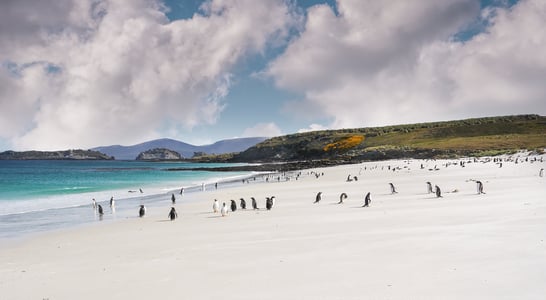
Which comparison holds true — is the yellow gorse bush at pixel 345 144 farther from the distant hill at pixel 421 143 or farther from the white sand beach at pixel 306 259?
the white sand beach at pixel 306 259

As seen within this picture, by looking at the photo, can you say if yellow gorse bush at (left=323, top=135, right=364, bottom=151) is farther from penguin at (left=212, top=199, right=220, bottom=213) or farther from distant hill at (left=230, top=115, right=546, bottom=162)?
penguin at (left=212, top=199, right=220, bottom=213)

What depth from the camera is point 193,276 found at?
9.67 metres

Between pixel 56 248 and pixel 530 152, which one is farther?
pixel 530 152

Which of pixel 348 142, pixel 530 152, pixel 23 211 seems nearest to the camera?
pixel 23 211

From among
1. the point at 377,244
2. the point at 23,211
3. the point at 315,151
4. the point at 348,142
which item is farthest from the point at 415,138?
the point at 377,244

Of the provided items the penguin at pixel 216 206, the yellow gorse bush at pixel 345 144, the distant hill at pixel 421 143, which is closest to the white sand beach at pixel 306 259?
the penguin at pixel 216 206

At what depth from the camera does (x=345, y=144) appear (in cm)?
13388

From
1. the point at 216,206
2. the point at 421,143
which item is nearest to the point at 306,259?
the point at 216,206

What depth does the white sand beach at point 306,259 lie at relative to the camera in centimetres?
820

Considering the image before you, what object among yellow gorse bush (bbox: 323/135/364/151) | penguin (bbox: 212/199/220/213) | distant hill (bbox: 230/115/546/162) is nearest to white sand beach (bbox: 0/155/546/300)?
penguin (bbox: 212/199/220/213)

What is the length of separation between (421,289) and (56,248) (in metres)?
12.4

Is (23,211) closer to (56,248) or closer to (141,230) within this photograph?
(141,230)

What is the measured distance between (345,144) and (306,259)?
12532 centimetres

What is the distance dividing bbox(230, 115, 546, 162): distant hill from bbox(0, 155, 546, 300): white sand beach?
63016 mm
